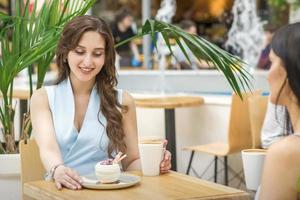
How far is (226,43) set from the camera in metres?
10.7

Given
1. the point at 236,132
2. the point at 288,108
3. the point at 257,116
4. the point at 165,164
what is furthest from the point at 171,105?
the point at 288,108

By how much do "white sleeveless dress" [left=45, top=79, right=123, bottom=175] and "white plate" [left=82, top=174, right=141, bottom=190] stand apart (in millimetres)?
365

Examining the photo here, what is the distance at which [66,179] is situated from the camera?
248cm

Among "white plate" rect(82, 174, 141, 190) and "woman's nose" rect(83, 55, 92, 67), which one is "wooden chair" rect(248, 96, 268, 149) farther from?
"white plate" rect(82, 174, 141, 190)

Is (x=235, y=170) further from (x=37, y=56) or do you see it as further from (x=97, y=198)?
(x=97, y=198)

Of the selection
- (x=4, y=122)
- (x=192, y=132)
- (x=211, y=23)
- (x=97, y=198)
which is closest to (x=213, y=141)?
(x=192, y=132)

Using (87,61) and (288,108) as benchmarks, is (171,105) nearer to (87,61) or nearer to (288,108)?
(87,61)

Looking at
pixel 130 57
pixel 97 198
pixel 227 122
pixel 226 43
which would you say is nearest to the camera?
pixel 97 198

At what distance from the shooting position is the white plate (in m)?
2.43

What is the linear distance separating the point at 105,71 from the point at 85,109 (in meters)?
0.19

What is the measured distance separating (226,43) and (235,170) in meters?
5.20

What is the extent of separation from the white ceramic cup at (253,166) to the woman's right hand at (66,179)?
1.92ft

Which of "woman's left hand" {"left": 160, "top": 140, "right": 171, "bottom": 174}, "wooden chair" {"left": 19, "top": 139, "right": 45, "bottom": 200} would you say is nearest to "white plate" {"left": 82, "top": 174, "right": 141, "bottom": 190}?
"woman's left hand" {"left": 160, "top": 140, "right": 171, "bottom": 174}

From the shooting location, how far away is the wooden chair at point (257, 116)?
4.79 m
